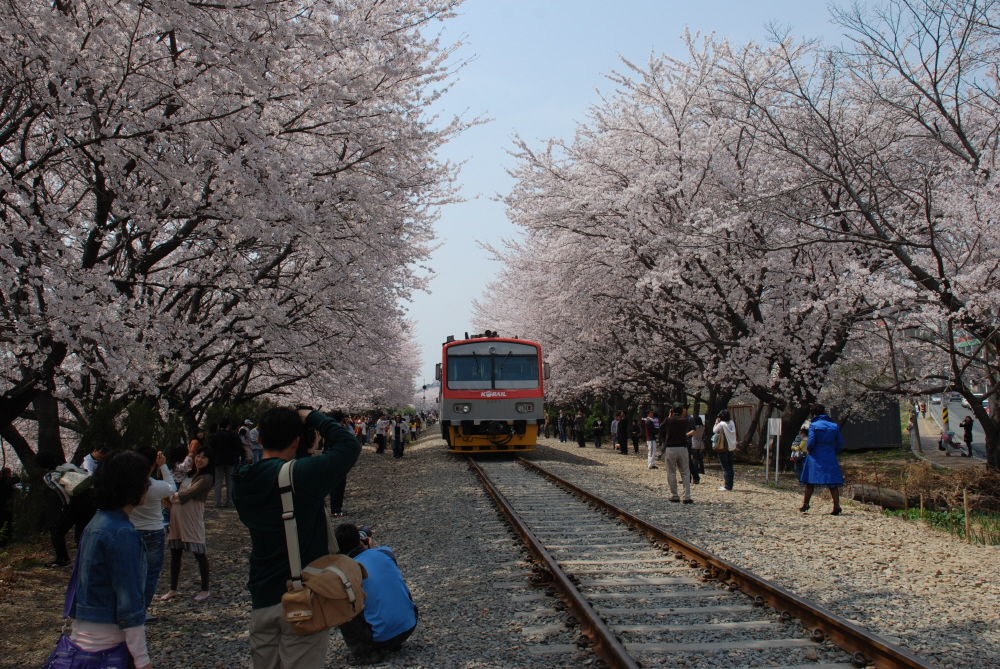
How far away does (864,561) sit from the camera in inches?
282

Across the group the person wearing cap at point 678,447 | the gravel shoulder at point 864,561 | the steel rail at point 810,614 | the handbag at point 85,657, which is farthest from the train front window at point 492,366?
the handbag at point 85,657

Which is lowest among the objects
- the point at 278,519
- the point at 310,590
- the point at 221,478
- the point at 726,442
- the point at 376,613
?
the point at 376,613

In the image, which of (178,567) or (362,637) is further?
(178,567)

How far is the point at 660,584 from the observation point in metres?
6.27

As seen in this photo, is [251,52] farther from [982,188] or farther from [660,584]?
[982,188]

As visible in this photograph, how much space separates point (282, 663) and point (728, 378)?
1721 centimetres

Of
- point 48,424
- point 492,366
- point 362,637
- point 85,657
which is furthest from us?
point 492,366

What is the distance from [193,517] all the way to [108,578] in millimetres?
3904

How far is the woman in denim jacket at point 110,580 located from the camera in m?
2.86

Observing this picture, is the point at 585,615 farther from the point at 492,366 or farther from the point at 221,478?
the point at 492,366

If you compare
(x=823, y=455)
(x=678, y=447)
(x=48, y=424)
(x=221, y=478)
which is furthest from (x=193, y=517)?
(x=823, y=455)

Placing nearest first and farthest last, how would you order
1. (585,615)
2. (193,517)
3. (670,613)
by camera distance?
(585,615), (670,613), (193,517)

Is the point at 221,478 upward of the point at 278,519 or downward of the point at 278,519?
downward

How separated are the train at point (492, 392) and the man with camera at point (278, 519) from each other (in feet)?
53.2
